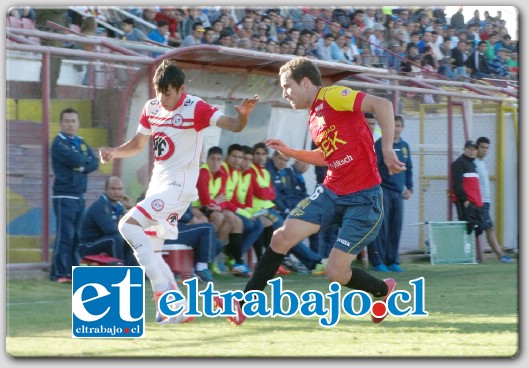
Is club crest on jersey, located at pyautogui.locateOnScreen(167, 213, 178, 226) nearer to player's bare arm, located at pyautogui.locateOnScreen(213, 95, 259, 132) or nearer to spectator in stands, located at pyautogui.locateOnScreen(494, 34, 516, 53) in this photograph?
player's bare arm, located at pyautogui.locateOnScreen(213, 95, 259, 132)

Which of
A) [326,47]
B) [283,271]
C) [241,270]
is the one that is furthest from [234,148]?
[326,47]

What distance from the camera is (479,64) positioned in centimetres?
1572

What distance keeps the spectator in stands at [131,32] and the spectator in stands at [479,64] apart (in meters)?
5.22

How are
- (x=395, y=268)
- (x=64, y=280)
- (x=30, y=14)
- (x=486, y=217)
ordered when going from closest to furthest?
(x=64, y=280), (x=30, y=14), (x=395, y=268), (x=486, y=217)

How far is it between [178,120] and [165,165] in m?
0.32

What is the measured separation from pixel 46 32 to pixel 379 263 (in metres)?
4.49

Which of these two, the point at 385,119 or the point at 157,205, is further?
the point at 157,205

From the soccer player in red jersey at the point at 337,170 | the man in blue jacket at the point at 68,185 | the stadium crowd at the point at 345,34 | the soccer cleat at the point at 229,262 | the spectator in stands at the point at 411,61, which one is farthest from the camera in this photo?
the spectator in stands at the point at 411,61

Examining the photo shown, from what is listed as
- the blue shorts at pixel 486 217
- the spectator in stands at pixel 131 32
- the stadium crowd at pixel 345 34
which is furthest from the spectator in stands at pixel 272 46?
the blue shorts at pixel 486 217

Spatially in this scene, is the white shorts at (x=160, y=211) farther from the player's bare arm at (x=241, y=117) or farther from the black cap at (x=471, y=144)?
the black cap at (x=471, y=144)

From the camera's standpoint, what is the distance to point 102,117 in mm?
10430

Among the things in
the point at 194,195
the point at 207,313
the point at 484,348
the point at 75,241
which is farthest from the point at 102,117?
the point at 484,348

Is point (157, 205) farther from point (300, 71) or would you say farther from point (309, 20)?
point (309, 20)

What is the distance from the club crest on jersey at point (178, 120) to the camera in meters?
7.16
